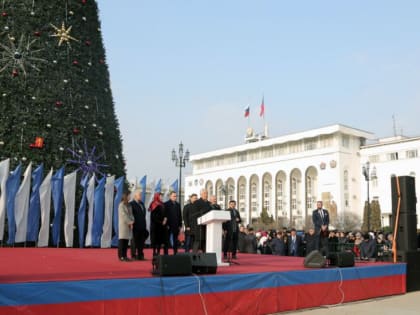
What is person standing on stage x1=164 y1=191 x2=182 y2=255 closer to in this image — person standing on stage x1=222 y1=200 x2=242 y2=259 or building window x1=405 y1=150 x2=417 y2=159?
person standing on stage x1=222 y1=200 x2=242 y2=259

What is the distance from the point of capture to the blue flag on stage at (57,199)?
14.9m

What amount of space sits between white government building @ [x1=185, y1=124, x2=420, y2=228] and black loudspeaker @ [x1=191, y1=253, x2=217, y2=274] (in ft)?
185

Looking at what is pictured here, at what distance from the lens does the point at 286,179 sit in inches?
2916

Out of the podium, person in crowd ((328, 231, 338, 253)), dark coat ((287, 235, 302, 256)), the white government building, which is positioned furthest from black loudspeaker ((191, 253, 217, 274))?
the white government building

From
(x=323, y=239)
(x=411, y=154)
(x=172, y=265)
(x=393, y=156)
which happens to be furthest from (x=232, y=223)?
(x=393, y=156)

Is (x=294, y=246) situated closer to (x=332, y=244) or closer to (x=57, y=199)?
(x=332, y=244)

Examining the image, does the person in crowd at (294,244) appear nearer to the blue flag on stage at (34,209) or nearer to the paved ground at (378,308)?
the paved ground at (378,308)

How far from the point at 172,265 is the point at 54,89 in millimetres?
10534

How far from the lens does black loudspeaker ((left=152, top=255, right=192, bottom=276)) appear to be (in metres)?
6.63

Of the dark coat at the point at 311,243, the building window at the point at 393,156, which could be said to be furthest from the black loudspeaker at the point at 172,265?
the building window at the point at 393,156

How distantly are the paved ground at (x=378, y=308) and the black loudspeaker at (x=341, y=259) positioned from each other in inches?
32.2

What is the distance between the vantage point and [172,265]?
22.1 ft

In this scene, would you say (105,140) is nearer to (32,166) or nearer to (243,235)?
(32,166)

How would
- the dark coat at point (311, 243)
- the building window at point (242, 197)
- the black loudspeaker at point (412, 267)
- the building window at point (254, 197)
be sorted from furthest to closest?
the building window at point (242, 197) < the building window at point (254, 197) < the dark coat at point (311, 243) < the black loudspeaker at point (412, 267)
